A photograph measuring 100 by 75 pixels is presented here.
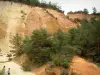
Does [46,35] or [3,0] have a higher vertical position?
[3,0]

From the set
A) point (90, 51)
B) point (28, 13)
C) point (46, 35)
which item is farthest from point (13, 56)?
point (28, 13)

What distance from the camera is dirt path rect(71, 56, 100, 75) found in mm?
27641

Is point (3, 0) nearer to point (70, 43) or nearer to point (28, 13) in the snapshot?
point (28, 13)

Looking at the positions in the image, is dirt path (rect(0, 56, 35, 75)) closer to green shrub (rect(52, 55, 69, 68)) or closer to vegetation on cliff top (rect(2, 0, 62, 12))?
green shrub (rect(52, 55, 69, 68))

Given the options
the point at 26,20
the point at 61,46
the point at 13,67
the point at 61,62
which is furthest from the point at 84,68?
the point at 26,20

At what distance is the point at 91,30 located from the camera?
34.1 m

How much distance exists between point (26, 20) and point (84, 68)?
23202 mm

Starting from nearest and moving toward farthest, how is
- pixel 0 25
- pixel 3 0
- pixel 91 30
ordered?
pixel 91 30 → pixel 0 25 → pixel 3 0

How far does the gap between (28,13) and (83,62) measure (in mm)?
23077

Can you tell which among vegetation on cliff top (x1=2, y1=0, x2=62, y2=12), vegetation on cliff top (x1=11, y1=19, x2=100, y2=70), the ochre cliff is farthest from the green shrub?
vegetation on cliff top (x1=2, y1=0, x2=62, y2=12)

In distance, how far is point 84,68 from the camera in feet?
92.8

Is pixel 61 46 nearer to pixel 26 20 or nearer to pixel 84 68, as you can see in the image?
pixel 84 68

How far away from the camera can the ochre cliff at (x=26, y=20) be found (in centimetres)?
4775

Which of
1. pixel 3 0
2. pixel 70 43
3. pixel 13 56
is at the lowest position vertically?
pixel 13 56
